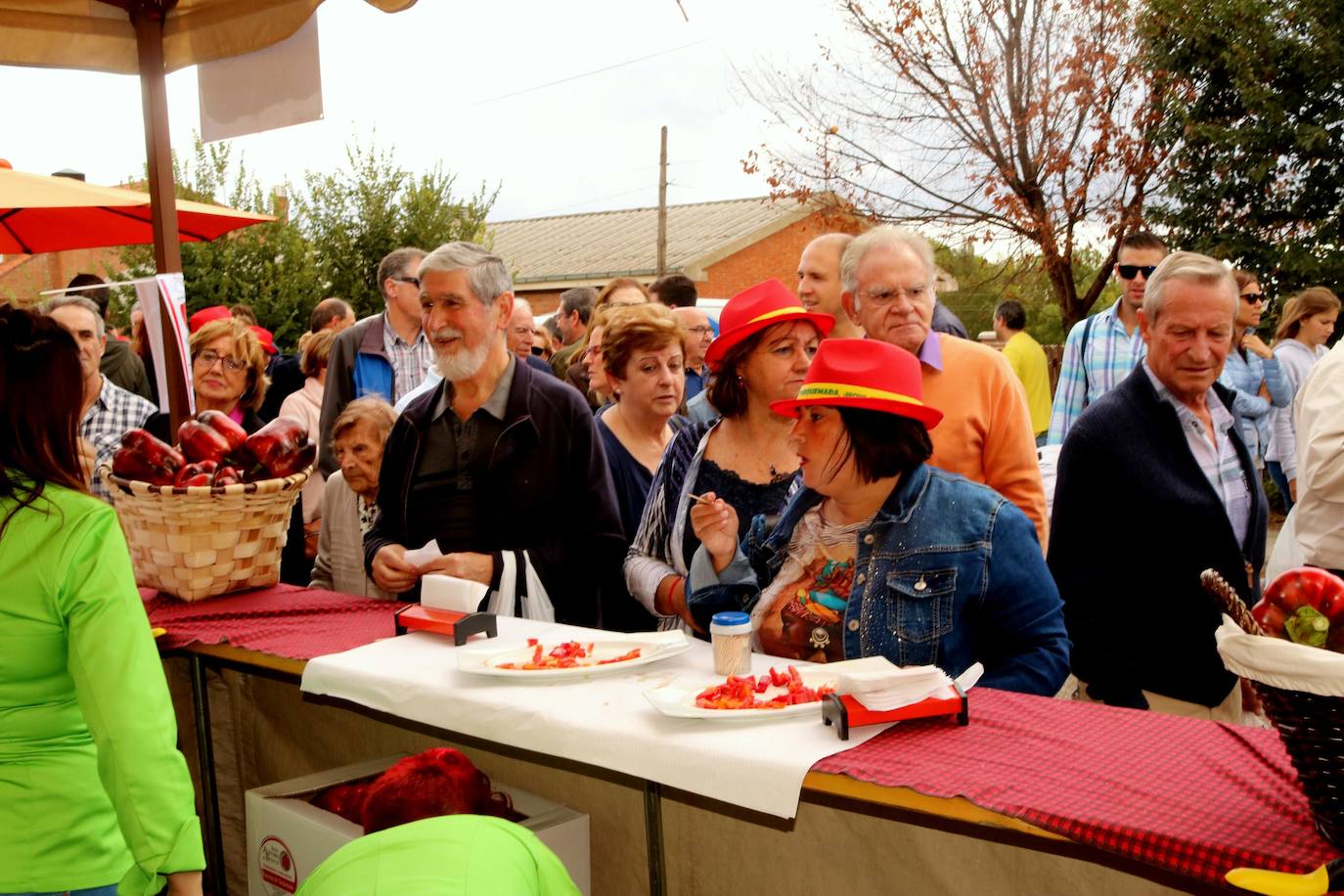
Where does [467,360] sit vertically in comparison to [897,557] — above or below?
above

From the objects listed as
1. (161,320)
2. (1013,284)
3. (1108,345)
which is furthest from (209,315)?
(1013,284)

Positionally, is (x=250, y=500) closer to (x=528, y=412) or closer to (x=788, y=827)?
(x=528, y=412)

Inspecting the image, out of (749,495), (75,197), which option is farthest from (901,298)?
(75,197)

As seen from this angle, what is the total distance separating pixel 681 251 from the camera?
31.3m

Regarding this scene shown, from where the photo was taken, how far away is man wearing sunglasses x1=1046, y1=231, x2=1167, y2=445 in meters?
5.23

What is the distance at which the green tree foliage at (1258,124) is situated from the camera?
12.6 metres

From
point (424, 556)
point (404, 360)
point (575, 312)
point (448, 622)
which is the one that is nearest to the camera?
point (448, 622)

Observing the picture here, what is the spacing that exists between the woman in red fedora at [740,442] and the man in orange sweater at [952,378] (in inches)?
11.8

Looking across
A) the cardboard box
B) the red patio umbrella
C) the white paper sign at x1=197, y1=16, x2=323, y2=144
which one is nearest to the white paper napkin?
the cardboard box

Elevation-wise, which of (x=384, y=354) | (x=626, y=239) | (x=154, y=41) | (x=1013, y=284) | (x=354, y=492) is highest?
(x=626, y=239)

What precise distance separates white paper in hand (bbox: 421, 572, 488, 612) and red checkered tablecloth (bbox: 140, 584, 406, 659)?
0.15 meters

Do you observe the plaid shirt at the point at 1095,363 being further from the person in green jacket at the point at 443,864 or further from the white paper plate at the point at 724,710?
the person in green jacket at the point at 443,864

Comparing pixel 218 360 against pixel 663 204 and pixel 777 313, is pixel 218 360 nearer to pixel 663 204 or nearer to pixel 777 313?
pixel 777 313

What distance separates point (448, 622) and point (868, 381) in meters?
1.17
